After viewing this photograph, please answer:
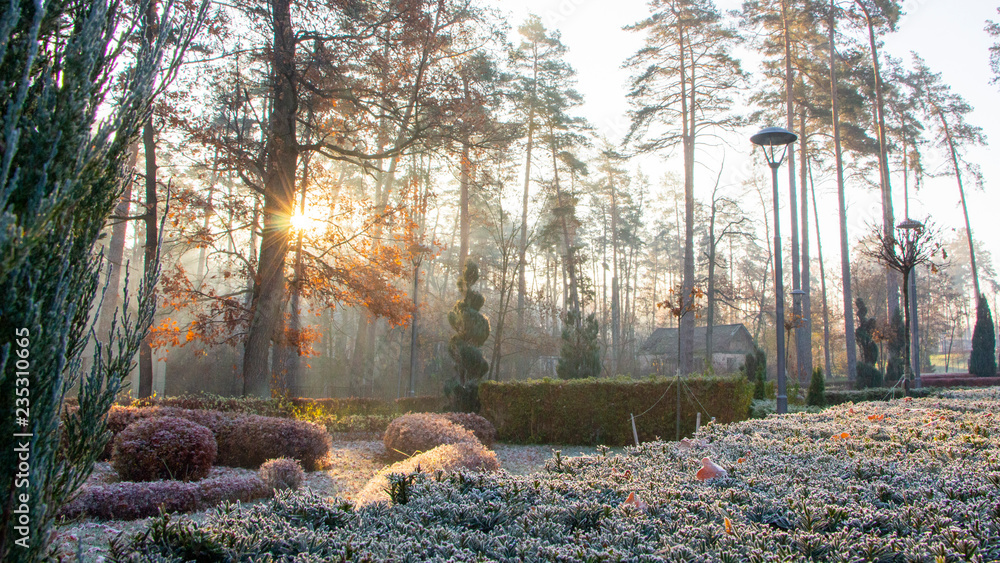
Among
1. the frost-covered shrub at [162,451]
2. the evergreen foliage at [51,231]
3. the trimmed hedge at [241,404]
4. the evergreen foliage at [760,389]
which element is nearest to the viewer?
the evergreen foliage at [51,231]

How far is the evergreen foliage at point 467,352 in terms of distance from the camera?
13391 mm

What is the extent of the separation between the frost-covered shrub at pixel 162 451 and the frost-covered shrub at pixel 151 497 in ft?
2.37

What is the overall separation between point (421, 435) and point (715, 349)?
27.2 m

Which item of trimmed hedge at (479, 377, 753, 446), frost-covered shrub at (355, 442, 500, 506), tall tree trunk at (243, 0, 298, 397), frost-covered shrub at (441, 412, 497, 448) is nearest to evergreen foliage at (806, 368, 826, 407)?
trimmed hedge at (479, 377, 753, 446)

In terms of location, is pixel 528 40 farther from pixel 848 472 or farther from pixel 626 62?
pixel 848 472

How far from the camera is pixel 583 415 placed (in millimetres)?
11555

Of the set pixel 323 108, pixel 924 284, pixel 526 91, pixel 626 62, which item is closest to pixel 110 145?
pixel 323 108

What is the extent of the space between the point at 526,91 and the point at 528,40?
108 inches

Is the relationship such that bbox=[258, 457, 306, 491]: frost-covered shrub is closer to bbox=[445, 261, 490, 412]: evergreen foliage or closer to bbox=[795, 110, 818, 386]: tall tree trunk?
bbox=[445, 261, 490, 412]: evergreen foliage

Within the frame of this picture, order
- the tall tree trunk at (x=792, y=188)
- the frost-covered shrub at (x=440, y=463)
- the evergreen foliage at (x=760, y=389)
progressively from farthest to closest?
the tall tree trunk at (x=792, y=188) → the evergreen foliage at (x=760, y=389) → the frost-covered shrub at (x=440, y=463)

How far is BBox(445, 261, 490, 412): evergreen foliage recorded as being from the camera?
13391mm

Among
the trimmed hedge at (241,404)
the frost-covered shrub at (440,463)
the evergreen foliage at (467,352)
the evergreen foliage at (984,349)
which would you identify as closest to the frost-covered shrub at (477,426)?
the evergreen foliage at (467,352)

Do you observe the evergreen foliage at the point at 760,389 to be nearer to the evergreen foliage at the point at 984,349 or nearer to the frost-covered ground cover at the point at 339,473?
the frost-covered ground cover at the point at 339,473

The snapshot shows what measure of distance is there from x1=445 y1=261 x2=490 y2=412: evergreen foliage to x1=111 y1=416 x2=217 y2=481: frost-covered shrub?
7.25m
